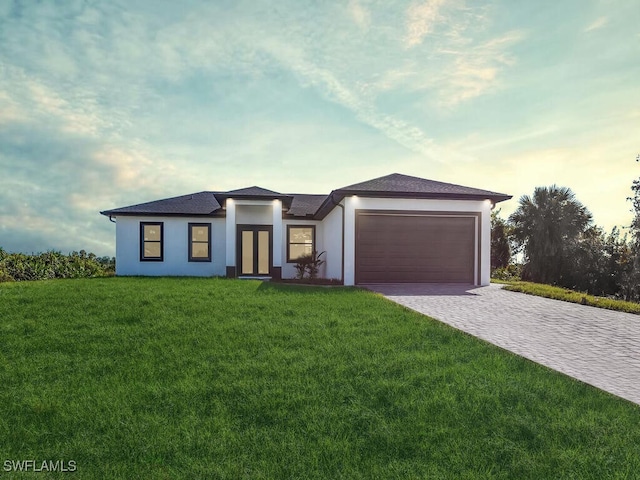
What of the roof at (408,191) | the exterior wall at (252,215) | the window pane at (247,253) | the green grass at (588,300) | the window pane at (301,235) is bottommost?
the green grass at (588,300)

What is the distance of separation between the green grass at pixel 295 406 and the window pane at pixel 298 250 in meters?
12.5

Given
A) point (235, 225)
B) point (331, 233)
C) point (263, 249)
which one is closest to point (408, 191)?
point (331, 233)

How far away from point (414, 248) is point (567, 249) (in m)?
17.9

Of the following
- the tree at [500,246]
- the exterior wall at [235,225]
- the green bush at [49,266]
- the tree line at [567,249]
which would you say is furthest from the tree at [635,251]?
the green bush at [49,266]

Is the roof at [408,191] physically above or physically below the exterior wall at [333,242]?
above

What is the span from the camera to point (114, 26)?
1159cm

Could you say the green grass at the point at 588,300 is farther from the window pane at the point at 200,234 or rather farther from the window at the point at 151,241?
the window at the point at 151,241

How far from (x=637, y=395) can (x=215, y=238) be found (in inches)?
699

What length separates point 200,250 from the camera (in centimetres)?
2023

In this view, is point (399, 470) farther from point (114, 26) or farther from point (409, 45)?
point (114, 26)

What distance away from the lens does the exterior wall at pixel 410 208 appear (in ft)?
48.6

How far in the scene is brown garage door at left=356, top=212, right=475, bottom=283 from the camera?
15359 millimetres

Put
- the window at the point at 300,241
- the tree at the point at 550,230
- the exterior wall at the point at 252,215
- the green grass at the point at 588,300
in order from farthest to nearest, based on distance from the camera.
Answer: the tree at the point at 550,230 → the window at the point at 300,241 → the exterior wall at the point at 252,215 → the green grass at the point at 588,300

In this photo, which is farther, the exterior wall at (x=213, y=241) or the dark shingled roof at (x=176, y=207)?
the dark shingled roof at (x=176, y=207)
